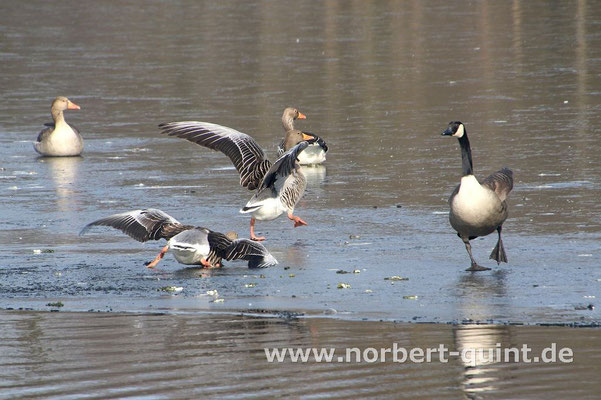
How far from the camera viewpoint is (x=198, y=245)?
29.7ft

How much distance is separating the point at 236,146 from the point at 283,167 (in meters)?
0.85

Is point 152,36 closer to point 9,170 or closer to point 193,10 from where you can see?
point 193,10

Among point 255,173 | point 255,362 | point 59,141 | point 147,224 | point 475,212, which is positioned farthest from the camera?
point 59,141

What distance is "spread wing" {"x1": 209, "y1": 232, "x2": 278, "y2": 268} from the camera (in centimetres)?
906

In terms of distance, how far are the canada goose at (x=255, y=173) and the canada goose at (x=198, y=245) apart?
3.26 ft

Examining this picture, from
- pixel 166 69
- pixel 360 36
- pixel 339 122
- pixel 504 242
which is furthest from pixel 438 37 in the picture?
pixel 504 242

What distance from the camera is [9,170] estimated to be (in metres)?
14.4

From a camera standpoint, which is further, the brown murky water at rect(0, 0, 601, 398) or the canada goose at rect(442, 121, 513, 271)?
the canada goose at rect(442, 121, 513, 271)

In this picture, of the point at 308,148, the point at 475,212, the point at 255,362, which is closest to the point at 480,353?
the point at 255,362

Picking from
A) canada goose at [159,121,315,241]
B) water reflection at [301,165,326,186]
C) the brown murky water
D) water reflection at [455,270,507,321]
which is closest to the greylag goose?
water reflection at [301,165,326,186]

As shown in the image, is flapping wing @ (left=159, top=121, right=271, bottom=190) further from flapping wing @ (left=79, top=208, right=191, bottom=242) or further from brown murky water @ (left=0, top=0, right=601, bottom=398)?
flapping wing @ (left=79, top=208, right=191, bottom=242)

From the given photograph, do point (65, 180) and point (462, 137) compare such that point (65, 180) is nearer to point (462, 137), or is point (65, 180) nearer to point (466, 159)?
point (462, 137)

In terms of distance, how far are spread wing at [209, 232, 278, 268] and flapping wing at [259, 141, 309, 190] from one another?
957 millimetres

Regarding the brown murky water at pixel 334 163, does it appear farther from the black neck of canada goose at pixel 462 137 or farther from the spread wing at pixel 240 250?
the black neck of canada goose at pixel 462 137
